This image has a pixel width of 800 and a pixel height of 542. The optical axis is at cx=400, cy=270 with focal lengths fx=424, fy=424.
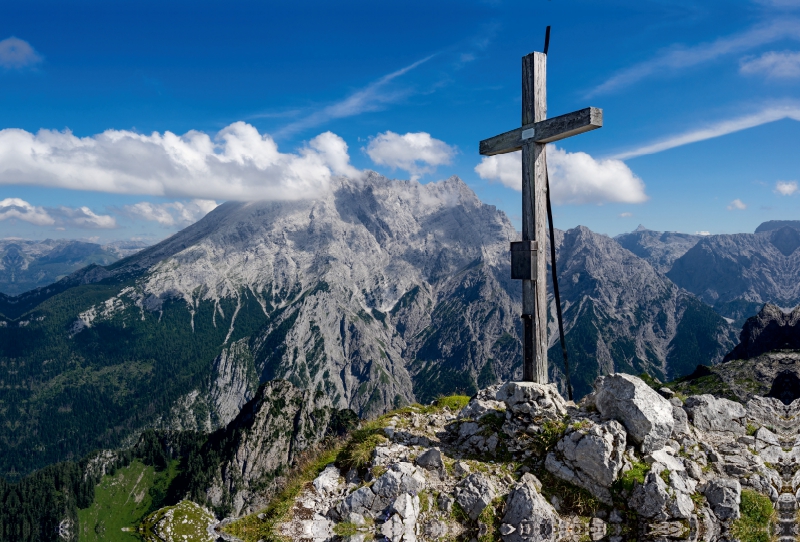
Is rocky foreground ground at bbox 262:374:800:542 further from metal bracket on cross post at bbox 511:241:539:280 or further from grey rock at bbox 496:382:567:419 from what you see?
metal bracket on cross post at bbox 511:241:539:280

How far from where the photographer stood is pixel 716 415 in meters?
Answer: 14.2

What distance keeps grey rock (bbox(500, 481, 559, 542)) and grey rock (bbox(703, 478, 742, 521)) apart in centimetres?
404

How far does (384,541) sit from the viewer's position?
9914 mm

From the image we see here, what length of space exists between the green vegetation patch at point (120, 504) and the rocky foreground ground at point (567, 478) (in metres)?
204

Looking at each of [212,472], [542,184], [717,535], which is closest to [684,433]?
[717,535]

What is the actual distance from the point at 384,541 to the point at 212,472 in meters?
224

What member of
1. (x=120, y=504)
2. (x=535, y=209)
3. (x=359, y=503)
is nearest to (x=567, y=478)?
(x=359, y=503)

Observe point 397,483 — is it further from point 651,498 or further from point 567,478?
point 651,498

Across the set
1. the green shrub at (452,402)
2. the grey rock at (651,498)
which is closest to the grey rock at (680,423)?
the grey rock at (651,498)

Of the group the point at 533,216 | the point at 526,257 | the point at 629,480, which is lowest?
the point at 629,480

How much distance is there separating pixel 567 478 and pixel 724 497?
374cm

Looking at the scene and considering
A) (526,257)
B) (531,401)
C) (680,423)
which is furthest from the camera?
(526,257)

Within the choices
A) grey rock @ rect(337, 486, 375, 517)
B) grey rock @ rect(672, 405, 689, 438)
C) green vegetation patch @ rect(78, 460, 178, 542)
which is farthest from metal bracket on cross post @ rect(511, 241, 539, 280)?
green vegetation patch @ rect(78, 460, 178, 542)

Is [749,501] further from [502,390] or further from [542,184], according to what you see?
[542,184]
